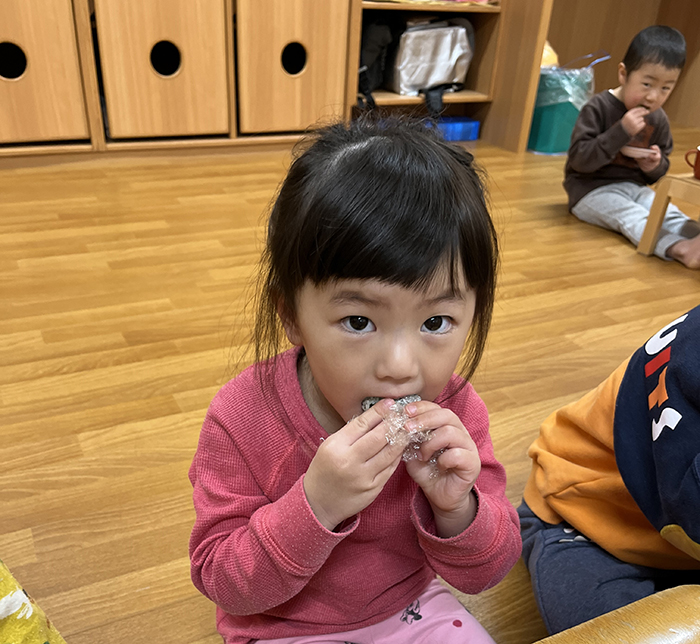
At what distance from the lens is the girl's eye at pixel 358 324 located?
0.54 m

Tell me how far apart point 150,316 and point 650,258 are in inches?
62.1

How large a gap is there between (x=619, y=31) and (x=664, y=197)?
2.62 m

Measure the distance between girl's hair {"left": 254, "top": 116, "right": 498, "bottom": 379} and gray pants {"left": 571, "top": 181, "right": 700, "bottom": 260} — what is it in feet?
6.10

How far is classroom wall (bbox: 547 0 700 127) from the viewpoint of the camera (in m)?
4.04

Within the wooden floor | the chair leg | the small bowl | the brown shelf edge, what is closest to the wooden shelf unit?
the brown shelf edge

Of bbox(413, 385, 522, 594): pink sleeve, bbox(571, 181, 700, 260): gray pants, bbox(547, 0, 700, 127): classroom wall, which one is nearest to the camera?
bbox(413, 385, 522, 594): pink sleeve

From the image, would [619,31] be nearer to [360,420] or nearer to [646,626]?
[360,420]

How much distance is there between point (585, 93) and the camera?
333cm

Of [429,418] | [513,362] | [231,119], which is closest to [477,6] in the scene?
[231,119]

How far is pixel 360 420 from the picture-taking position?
1.80 ft

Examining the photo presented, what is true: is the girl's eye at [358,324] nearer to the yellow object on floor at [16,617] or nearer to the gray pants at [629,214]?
the yellow object on floor at [16,617]

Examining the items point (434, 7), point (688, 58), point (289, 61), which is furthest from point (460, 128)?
point (688, 58)

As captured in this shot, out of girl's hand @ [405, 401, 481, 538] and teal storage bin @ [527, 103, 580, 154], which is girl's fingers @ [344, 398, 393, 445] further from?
teal storage bin @ [527, 103, 580, 154]

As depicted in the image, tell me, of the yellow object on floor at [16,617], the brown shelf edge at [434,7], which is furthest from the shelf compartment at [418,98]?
the yellow object on floor at [16,617]
